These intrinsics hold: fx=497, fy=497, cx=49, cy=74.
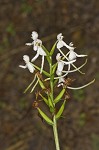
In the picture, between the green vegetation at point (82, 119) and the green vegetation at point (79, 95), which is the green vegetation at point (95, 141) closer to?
the green vegetation at point (82, 119)

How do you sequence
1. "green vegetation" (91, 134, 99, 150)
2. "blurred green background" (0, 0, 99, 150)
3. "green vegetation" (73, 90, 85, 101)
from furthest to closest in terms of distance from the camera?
"green vegetation" (73, 90, 85, 101)
"blurred green background" (0, 0, 99, 150)
"green vegetation" (91, 134, 99, 150)

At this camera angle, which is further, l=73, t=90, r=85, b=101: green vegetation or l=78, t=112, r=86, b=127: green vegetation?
l=73, t=90, r=85, b=101: green vegetation

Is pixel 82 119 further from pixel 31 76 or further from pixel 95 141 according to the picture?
pixel 31 76

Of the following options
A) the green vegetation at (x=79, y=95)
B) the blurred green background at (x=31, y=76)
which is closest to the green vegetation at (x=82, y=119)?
the blurred green background at (x=31, y=76)

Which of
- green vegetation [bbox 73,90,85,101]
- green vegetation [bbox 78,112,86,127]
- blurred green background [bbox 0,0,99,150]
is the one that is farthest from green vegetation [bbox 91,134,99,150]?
green vegetation [bbox 73,90,85,101]

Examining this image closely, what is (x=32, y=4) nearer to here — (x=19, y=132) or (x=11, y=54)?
(x=11, y=54)

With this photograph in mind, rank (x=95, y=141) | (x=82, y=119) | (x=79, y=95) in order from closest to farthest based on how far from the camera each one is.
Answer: (x=95, y=141)
(x=82, y=119)
(x=79, y=95)

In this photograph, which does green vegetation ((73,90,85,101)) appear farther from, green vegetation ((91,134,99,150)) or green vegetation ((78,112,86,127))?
Result: green vegetation ((91,134,99,150))

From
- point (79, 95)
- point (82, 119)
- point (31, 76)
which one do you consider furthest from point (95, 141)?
point (31, 76)

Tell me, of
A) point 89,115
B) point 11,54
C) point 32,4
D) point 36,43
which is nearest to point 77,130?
→ point 89,115
